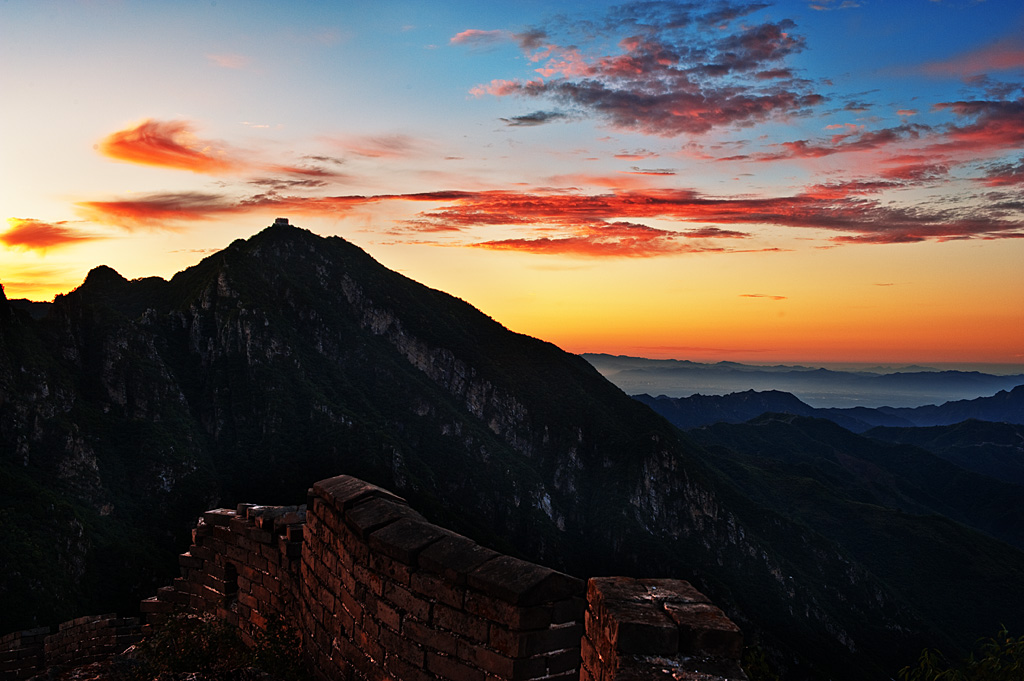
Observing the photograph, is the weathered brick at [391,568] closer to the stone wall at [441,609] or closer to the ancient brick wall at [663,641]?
the stone wall at [441,609]

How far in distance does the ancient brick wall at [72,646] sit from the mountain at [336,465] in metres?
76.8

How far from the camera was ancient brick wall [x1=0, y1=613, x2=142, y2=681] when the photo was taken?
50.2ft

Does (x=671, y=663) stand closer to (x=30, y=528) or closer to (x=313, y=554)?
(x=313, y=554)

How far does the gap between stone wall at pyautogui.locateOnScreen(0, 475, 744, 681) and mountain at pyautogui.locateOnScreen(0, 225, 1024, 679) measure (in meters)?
89.6

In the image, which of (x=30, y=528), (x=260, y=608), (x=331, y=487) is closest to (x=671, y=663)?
(x=331, y=487)

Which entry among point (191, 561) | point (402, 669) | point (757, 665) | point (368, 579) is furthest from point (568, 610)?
point (757, 665)

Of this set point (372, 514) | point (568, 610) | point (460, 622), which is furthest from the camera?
point (372, 514)

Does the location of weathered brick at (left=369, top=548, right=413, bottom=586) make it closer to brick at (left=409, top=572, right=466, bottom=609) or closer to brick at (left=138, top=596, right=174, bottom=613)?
brick at (left=409, top=572, right=466, bottom=609)

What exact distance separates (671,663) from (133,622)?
52.3 ft

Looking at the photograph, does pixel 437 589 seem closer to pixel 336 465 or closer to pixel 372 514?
pixel 372 514

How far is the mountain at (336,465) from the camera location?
10994 cm

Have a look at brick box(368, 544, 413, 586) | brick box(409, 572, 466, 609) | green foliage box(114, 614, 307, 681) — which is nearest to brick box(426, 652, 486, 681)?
brick box(409, 572, 466, 609)

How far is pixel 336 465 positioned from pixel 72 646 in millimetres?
119574

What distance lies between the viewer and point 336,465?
13200 centimetres
